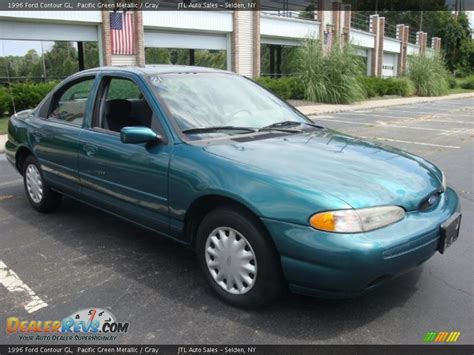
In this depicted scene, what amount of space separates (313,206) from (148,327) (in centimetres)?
127

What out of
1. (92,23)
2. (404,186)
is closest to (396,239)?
(404,186)

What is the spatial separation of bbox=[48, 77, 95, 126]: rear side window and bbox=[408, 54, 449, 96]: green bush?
105ft

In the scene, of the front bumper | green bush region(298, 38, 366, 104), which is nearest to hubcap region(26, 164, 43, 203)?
the front bumper

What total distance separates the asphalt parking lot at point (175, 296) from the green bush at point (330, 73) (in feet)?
61.6

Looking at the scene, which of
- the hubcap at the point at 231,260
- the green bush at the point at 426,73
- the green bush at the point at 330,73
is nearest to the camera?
the hubcap at the point at 231,260

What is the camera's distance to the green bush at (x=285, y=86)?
22297mm

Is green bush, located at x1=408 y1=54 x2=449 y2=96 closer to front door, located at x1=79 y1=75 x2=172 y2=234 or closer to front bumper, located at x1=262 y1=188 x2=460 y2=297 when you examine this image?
front door, located at x1=79 y1=75 x2=172 y2=234

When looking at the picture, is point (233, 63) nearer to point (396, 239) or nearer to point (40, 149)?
point (40, 149)

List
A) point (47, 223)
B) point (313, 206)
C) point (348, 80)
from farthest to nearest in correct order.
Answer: point (348, 80) < point (47, 223) < point (313, 206)

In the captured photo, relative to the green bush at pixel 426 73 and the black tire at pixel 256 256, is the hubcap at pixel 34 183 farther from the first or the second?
the green bush at pixel 426 73

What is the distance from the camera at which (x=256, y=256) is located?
3.05 m

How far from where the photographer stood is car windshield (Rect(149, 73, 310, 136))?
381cm

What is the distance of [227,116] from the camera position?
3984 mm

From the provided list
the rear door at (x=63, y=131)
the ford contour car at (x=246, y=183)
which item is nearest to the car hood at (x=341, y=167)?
the ford contour car at (x=246, y=183)
